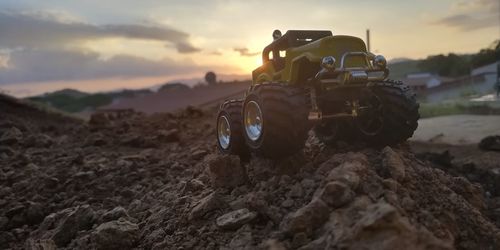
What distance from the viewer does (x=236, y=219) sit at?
5.07 metres

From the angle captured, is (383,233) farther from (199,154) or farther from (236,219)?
(199,154)

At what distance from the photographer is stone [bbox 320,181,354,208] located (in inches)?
178

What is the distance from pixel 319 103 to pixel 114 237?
2.79m

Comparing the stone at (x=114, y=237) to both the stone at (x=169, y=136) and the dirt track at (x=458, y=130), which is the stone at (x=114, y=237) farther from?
the dirt track at (x=458, y=130)

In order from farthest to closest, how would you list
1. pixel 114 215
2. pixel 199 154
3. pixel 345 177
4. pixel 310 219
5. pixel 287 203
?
pixel 199 154 → pixel 114 215 → pixel 287 203 → pixel 345 177 → pixel 310 219

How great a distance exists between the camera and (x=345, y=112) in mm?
6555

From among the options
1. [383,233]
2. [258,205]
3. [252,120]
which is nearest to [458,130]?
[252,120]

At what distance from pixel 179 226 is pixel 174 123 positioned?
11.3 meters

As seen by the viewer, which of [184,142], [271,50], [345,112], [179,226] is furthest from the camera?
[184,142]

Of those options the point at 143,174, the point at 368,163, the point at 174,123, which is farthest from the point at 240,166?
the point at 174,123

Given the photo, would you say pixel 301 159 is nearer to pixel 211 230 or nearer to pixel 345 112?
pixel 345 112

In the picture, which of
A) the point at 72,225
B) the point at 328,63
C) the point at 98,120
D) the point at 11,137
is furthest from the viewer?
the point at 98,120

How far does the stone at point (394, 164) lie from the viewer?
5156 mm

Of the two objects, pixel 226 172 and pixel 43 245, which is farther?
pixel 226 172
